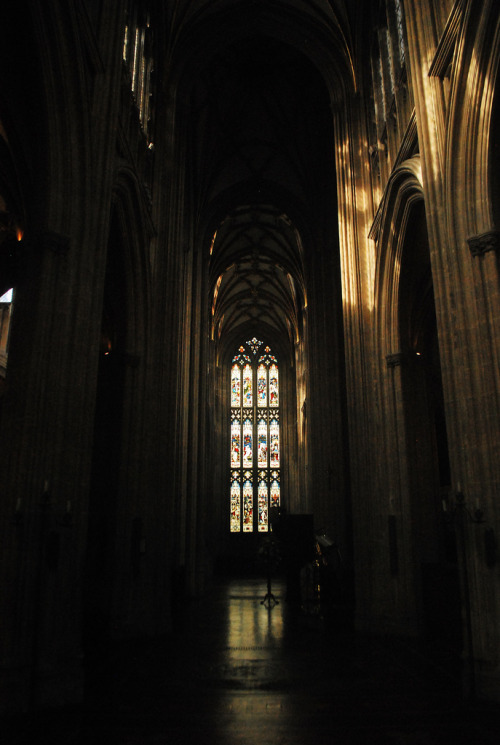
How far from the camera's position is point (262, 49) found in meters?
17.6

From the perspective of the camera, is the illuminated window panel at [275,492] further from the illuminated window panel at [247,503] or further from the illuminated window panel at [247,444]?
the illuminated window panel at [247,444]

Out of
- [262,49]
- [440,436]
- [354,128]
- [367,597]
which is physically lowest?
[367,597]

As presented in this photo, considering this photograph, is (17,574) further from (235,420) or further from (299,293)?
(235,420)

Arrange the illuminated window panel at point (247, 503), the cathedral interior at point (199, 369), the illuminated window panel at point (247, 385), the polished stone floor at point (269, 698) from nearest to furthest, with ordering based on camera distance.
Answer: the polished stone floor at point (269, 698) < the cathedral interior at point (199, 369) < the illuminated window panel at point (247, 503) < the illuminated window panel at point (247, 385)

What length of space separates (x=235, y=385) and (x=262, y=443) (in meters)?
4.19

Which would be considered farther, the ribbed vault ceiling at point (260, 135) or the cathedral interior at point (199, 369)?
the ribbed vault ceiling at point (260, 135)

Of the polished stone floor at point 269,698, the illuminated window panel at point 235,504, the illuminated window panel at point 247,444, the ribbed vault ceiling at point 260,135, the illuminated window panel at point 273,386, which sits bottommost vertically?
the polished stone floor at point 269,698

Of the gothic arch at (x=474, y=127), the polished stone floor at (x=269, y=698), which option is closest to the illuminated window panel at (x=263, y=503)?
the polished stone floor at (x=269, y=698)

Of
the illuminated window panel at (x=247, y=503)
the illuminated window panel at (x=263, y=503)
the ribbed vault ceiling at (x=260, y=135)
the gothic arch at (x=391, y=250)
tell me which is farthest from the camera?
the illuminated window panel at (x=263, y=503)

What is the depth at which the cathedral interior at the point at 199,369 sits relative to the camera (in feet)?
20.4

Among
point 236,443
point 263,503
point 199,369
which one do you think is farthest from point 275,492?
point 199,369

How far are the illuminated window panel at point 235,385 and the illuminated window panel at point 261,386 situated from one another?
1246 mm

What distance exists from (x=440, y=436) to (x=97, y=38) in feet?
49.2

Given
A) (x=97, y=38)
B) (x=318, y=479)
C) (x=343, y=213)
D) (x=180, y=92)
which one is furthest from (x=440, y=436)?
(x=97, y=38)
